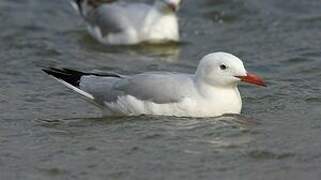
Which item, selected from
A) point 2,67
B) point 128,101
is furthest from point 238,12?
point 128,101

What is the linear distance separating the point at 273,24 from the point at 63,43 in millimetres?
2907

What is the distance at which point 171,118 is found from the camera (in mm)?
8172

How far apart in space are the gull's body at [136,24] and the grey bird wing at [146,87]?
4.24 metres

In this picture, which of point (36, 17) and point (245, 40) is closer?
point (245, 40)

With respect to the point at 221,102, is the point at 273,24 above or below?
above

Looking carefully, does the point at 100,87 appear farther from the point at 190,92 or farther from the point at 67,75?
the point at 190,92

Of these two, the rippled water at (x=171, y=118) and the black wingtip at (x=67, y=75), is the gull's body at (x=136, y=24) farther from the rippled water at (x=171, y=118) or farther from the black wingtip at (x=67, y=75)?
the black wingtip at (x=67, y=75)

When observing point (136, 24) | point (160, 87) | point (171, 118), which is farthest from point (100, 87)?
point (136, 24)

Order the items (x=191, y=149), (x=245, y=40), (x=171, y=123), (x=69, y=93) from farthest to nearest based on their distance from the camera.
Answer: (x=245, y=40), (x=69, y=93), (x=171, y=123), (x=191, y=149)

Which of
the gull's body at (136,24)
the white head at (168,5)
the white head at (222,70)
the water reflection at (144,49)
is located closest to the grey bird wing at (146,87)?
the white head at (222,70)

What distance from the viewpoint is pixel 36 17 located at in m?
13.8

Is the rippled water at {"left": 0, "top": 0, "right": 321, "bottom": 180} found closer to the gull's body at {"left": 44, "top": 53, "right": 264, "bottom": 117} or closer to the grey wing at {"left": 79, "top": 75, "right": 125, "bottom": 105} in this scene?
the gull's body at {"left": 44, "top": 53, "right": 264, "bottom": 117}

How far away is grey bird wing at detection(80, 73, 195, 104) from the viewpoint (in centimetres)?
819

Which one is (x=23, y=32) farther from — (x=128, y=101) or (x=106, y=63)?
(x=128, y=101)
